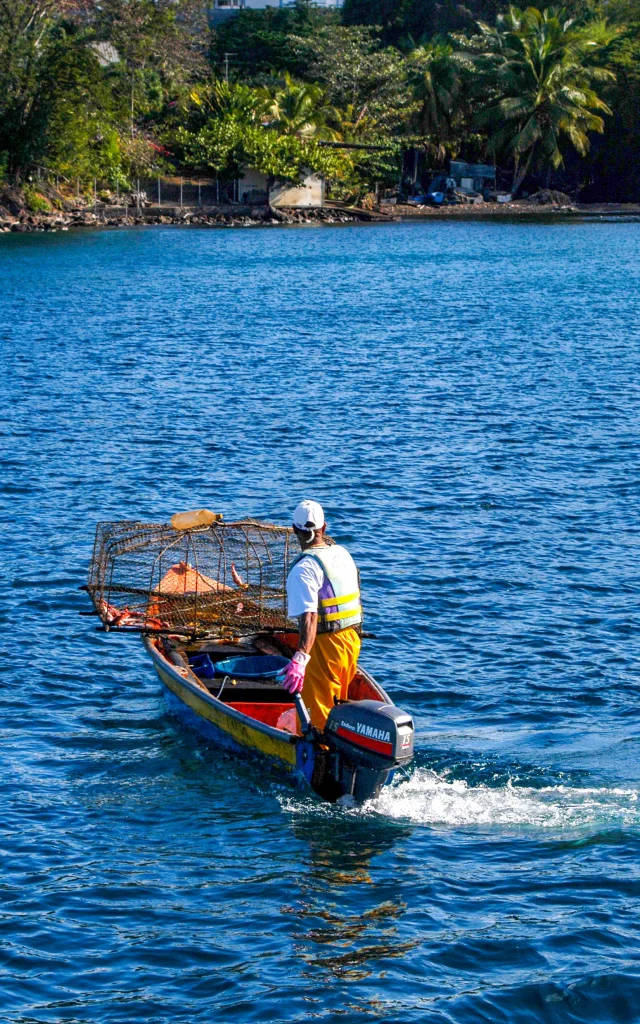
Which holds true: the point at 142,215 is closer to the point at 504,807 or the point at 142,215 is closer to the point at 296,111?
the point at 296,111

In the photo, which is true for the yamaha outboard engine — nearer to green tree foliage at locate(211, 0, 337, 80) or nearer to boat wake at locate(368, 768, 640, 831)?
boat wake at locate(368, 768, 640, 831)

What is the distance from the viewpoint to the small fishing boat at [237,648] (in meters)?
11.6

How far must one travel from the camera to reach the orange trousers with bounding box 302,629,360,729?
11977 millimetres

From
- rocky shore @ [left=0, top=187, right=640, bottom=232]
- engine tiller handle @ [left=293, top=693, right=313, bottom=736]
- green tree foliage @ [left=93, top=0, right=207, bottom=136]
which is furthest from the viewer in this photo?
rocky shore @ [left=0, top=187, right=640, bottom=232]

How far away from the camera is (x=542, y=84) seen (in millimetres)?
113812

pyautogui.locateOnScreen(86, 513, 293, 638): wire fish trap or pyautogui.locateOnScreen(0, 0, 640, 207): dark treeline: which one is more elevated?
pyautogui.locateOnScreen(0, 0, 640, 207): dark treeline

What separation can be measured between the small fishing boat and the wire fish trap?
0.06ft

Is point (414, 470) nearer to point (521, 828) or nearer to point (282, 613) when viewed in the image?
point (282, 613)

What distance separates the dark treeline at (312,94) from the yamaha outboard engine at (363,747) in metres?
84.3

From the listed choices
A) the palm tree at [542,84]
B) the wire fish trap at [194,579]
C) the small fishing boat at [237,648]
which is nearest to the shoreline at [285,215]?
the palm tree at [542,84]

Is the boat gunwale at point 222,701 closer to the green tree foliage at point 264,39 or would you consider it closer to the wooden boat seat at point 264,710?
the wooden boat seat at point 264,710

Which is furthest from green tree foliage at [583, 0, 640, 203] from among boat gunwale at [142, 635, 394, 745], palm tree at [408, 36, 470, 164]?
boat gunwale at [142, 635, 394, 745]

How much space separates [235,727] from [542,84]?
11091 centimetres

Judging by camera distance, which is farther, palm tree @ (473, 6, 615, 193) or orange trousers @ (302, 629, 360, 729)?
palm tree @ (473, 6, 615, 193)
